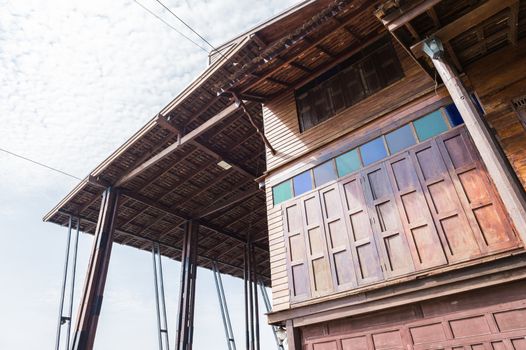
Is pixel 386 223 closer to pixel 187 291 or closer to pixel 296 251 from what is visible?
pixel 296 251

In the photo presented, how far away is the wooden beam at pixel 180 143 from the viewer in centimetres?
1127

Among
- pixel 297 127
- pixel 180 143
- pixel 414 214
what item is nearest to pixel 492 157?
pixel 414 214

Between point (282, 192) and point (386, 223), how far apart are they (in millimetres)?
3011

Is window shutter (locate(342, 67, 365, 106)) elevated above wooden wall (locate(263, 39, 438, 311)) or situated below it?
above

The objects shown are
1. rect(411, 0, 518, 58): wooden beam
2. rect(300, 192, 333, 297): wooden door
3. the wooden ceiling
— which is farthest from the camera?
the wooden ceiling

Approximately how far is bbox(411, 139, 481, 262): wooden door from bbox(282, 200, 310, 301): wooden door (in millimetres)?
2895

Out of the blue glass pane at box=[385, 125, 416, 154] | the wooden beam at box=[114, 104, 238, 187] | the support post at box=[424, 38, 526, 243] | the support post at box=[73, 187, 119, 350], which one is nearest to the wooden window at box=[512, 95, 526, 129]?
the support post at box=[424, 38, 526, 243]

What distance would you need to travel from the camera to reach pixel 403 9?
595cm

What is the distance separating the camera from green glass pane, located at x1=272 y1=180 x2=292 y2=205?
8.88 metres

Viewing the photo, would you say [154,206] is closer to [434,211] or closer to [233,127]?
[233,127]

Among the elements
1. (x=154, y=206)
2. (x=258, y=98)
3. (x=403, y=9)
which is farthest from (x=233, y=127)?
(x=403, y=9)

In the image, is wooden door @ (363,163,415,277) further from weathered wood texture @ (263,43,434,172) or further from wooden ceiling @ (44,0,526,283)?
wooden ceiling @ (44,0,526,283)

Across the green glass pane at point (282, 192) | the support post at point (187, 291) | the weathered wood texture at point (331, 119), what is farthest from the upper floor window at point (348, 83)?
the support post at point (187, 291)

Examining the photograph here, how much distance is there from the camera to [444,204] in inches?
244
